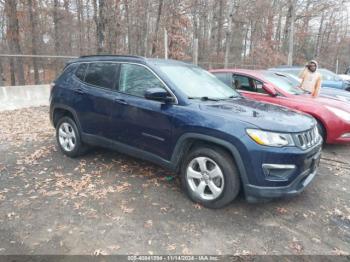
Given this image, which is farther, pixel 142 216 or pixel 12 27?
pixel 12 27

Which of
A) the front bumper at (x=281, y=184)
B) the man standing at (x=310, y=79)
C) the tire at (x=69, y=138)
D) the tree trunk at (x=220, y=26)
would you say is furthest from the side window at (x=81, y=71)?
the tree trunk at (x=220, y=26)

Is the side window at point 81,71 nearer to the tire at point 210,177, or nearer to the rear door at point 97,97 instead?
the rear door at point 97,97

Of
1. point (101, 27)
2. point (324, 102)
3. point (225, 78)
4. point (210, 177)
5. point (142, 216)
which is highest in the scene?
point (101, 27)

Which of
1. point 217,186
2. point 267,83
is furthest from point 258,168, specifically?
point 267,83

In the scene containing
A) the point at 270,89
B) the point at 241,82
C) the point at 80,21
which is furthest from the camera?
the point at 80,21

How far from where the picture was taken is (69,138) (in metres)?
5.20

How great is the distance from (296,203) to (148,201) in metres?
1.87

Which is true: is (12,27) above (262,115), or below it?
above

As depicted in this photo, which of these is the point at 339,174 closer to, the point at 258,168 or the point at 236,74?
the point at 258,168

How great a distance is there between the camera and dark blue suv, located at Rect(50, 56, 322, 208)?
321 centimetres

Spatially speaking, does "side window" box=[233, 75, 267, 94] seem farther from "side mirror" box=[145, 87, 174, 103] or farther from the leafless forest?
the leafless forest

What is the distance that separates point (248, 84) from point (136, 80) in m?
3.25

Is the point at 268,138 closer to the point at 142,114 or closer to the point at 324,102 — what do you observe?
the point at 142,114

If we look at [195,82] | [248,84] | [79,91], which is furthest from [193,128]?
[248,84]
